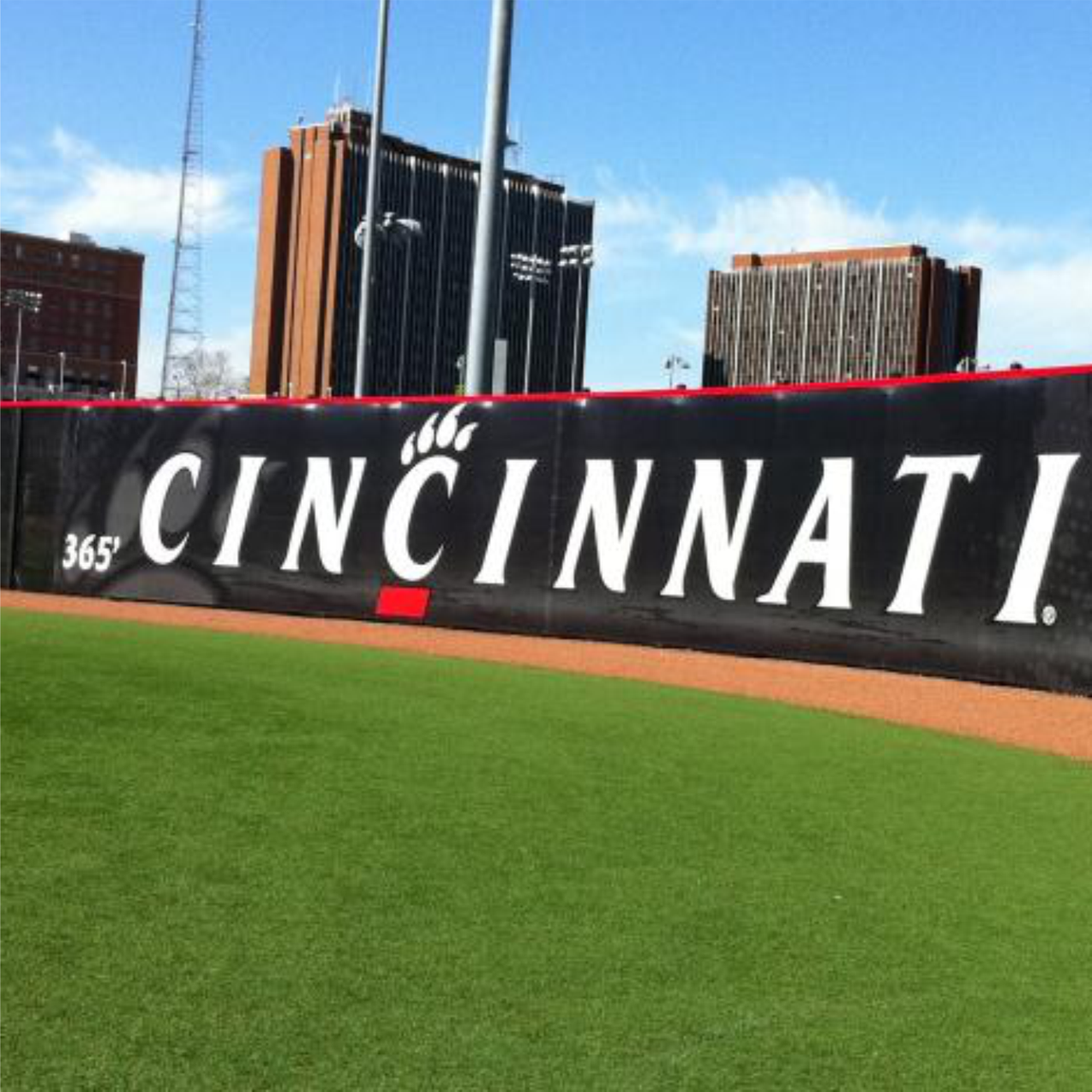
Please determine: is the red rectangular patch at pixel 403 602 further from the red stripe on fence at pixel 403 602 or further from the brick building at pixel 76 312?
the brick building at pixel 76 312

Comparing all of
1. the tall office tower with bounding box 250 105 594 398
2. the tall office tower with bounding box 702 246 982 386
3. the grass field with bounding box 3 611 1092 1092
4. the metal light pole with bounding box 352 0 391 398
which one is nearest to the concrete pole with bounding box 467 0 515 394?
the metal light pole with bounding box 352 0 391 398

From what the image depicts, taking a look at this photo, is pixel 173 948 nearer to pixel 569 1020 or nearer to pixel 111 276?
pixel 569 1020

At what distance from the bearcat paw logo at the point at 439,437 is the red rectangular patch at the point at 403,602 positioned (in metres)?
1.41

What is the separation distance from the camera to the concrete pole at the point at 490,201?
17.8m

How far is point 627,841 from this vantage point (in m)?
5.77

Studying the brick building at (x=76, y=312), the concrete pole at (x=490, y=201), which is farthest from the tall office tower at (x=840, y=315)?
the concrete pole at (x=490, y=201)

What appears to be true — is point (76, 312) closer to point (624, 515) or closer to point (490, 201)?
point (490, 201)

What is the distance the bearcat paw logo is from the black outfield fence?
0.09 feet

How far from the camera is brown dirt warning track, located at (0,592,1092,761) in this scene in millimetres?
10352

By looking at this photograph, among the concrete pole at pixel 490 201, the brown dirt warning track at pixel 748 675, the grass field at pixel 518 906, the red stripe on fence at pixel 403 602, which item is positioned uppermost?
the concrete pole at pixel 490 201

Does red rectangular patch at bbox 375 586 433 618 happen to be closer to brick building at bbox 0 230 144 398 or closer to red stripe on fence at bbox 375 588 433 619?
red stripe on fence at bbox 375 588 433 619

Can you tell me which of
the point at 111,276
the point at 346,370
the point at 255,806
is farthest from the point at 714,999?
the point at 111,276

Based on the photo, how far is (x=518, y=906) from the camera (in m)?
4.70

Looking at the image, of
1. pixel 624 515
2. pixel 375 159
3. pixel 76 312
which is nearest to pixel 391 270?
pixel 76 312
